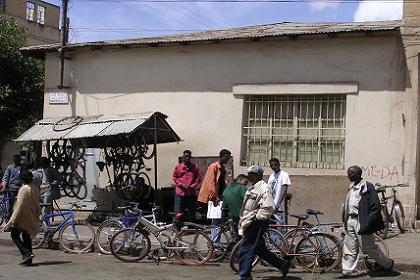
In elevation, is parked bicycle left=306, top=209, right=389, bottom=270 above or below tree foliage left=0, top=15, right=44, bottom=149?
below

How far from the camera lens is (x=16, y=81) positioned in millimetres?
20422

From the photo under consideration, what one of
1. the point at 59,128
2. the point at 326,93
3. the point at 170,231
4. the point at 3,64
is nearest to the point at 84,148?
the point at 59,128

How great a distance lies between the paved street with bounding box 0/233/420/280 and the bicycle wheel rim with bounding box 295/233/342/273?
0.20 m

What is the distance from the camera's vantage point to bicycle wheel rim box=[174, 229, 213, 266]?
1002cm

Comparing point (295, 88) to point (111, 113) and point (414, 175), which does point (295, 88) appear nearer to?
point (414, 175)

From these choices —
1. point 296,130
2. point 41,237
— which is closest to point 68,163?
point 41,237

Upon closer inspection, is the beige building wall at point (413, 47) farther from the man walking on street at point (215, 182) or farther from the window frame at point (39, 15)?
the window frame at point (39, 15)

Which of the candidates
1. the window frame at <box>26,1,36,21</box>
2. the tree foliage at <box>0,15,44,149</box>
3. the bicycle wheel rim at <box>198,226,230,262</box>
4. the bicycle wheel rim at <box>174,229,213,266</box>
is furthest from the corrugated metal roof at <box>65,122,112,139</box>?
the window frame at <box>26,1,36,21</box>

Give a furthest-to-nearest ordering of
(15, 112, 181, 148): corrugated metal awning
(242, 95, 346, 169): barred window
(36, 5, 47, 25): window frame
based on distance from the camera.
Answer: (36, 5, 47, 25): window frame, (242, 95, 346, 169): barred window, (15, 112, 181, 148): corrugated metal awning

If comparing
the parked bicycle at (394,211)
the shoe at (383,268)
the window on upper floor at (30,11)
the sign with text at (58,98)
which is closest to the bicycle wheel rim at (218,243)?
the shoe at (383,268)

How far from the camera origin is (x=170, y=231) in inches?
403

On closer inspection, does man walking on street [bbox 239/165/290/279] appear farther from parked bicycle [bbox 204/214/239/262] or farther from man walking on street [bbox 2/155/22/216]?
man walking on street [bbox 2/155/22/216]

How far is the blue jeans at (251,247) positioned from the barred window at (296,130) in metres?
4.98

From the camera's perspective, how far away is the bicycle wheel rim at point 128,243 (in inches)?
407
